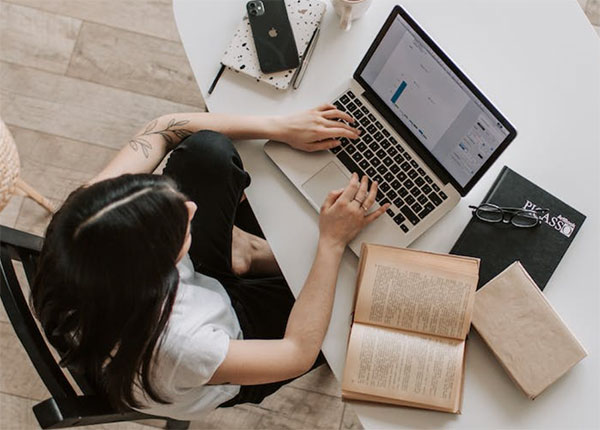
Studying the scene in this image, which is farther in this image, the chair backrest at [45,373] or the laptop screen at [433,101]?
the laptop screen at [433,101]

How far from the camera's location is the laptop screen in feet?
3.27

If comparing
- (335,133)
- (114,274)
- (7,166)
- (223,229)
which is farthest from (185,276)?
(7,166)

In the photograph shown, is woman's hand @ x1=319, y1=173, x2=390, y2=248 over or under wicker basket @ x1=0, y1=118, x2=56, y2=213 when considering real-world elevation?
over

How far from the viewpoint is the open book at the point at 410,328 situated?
1.00 m

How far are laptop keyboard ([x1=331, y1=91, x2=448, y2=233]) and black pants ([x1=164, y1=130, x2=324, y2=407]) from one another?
0.20 m

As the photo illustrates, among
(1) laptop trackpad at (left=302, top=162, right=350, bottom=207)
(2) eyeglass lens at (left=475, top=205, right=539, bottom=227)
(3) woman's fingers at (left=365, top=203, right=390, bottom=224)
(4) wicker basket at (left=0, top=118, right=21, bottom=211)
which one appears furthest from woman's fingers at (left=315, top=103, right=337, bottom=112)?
(4) wicker basket at (left=0, top=118, right=21, bottom=211)

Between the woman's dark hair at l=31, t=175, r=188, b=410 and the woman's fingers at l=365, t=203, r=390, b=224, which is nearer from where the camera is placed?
the woman's dark hair at l=31, t=175, r=188, b=410

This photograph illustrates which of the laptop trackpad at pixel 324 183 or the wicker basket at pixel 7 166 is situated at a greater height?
the laptop trackpad at pixel 324 183

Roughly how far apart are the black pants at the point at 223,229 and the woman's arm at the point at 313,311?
0.15 metres

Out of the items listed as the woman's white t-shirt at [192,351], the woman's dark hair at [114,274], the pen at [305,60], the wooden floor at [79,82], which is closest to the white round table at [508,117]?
the pen at [305,60]

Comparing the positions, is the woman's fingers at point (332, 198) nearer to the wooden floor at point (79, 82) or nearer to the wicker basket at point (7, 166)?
the wicker basket at point (7, 166)

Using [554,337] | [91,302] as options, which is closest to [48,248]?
[91,302]

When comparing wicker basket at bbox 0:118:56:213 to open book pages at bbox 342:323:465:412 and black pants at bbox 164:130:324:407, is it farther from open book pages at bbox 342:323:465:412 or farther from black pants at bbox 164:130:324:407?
open book pages at bbox 342:323:465:412

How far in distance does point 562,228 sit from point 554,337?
185mm
